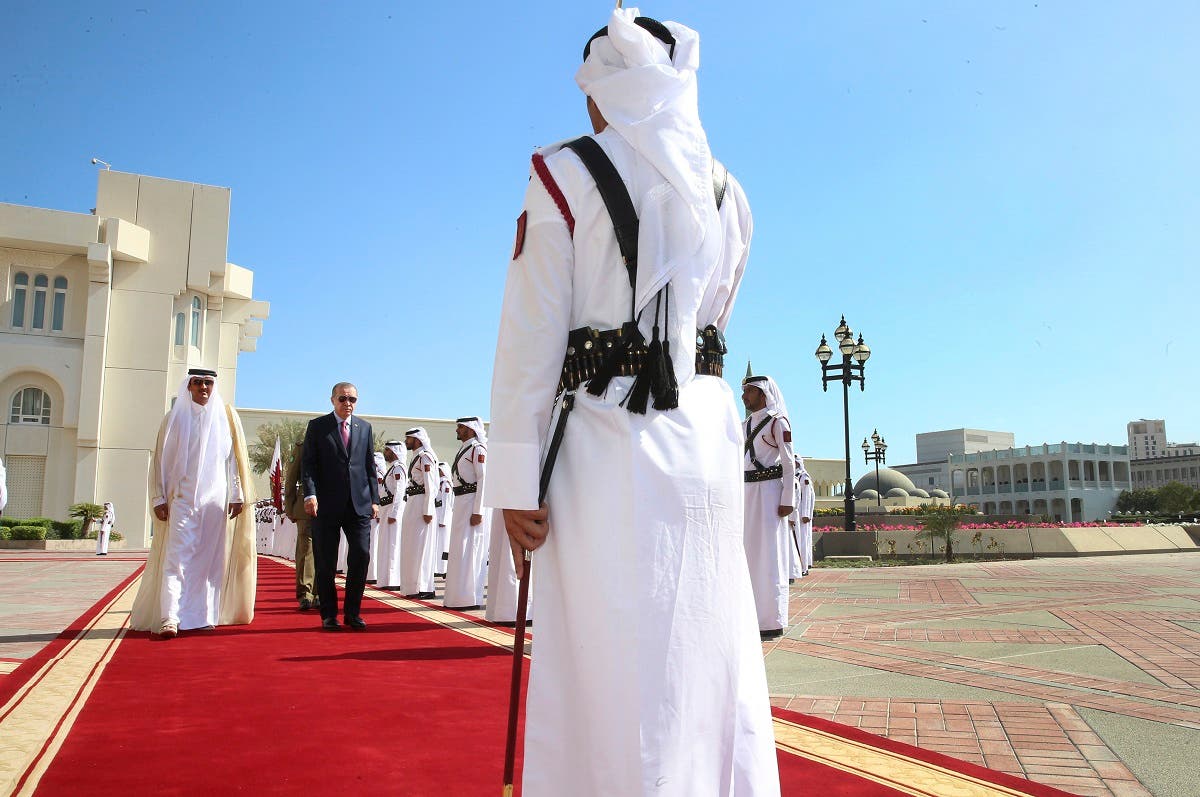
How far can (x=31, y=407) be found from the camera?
3488 centimetres

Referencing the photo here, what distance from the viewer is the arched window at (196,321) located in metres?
38.6

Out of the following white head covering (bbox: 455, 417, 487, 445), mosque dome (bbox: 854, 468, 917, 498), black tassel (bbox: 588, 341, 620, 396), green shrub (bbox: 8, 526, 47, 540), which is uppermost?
mosque dome (bbox: 854, 468, 917, 498)

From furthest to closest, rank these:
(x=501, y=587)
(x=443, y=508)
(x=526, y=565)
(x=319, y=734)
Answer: (x=443, y=508), (x=501, y=587), (x=319, y=734), (x=526, y=565)

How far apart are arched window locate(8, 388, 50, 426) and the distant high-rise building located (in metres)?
156

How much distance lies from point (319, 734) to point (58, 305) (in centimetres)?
3893

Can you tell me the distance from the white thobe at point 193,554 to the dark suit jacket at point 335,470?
0.65m

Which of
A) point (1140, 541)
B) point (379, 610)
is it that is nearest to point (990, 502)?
point (1140, 541)

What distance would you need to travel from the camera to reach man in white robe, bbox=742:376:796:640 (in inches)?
277

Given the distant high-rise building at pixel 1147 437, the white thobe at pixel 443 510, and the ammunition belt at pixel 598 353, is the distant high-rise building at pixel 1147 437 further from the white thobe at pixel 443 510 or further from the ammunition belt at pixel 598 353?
the ammunition belt at pixel 598 353

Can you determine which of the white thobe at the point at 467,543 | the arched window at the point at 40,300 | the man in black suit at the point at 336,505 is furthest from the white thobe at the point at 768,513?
the arched window at the point at 40,300

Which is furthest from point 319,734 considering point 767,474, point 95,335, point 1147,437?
point 1147,437

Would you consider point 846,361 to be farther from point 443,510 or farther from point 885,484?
point 885,484

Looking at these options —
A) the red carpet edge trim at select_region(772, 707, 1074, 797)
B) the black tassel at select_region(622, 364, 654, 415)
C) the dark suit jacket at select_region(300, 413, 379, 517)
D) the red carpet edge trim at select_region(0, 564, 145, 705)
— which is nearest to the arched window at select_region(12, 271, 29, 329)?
the red carpet edge trim at select_region(0, 564, 145, 705)

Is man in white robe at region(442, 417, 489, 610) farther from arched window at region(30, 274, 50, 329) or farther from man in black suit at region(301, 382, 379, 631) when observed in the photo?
arched window at region(30, 274, 50, 329)
